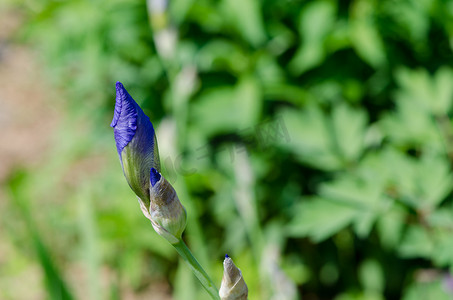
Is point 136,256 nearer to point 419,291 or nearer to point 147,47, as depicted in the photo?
point 147,47

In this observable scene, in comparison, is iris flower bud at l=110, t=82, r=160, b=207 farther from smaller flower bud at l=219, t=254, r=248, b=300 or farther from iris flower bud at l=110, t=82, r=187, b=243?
smaller flower bud at l=219, t=254, r=248, b=300

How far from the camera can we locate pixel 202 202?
194 cm

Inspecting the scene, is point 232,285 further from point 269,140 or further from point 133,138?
point 269,140

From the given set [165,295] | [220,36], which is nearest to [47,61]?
[220,36]

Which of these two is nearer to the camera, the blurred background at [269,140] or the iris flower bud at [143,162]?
the iris flower bud at [143,162]

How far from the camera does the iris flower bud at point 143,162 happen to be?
1.61 ft

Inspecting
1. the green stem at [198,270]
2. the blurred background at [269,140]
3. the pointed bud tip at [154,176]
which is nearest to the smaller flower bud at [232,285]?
the green stem at [198,270]

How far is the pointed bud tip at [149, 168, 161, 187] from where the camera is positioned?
1.61 ft

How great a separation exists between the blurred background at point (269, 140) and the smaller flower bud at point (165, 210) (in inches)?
22.6

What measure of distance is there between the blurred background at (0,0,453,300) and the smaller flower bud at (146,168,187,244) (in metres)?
0.57

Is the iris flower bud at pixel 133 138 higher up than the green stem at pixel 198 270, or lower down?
higher up

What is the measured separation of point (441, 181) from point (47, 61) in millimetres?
1647

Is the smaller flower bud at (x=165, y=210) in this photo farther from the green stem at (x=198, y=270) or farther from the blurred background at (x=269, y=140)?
the blurred background at (x=269, y=140)

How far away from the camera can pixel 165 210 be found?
1.68 feet
